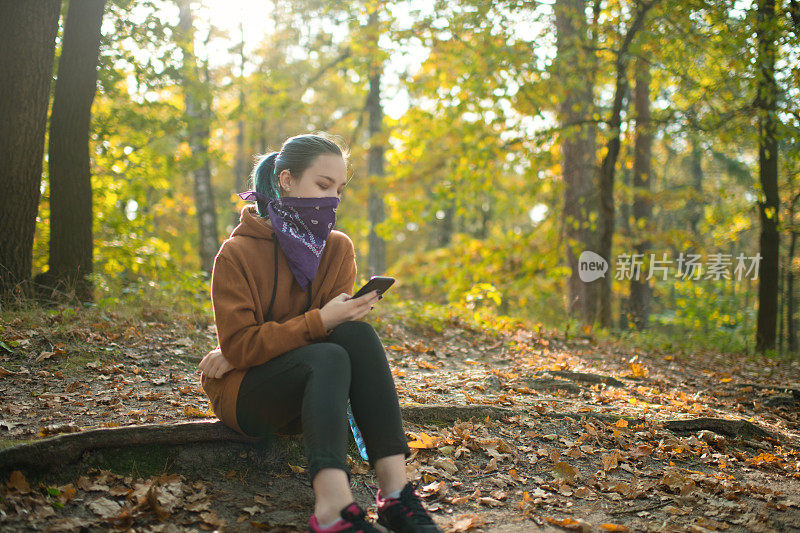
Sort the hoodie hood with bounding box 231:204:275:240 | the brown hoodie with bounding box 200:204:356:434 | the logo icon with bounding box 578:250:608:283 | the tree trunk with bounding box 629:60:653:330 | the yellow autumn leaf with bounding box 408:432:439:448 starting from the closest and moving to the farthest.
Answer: the brown hoodie with bounding box 200:204:356:434 < the hoodie hood with bounding box 231:204:275:240 < the yellow autumn leaf with bounding box 408:432:439:448 < the logo icon with bounding box 578:250:608:283 < the tree trunk with bounding box 629:60:653:330

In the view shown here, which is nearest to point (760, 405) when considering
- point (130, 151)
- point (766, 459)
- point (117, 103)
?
point (766, 459)

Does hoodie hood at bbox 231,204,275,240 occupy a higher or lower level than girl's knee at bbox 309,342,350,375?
higher

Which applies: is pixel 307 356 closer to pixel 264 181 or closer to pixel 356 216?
pixel 264 181

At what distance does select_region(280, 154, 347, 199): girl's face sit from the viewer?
110 inches

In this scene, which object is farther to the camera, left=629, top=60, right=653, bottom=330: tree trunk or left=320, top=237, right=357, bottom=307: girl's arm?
left=629, top=60, right=653, bottom=330: tree trunk

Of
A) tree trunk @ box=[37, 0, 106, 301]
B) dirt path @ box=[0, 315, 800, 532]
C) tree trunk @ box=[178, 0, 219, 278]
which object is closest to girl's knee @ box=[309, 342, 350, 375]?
dirt path @ box=[0, 315, 800, 532]

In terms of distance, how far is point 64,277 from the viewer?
234 inches

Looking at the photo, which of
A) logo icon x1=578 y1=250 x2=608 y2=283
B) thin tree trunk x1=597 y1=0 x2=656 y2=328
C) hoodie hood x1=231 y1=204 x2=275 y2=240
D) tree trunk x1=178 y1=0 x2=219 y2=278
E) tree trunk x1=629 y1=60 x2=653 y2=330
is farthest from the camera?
tree trunk x1=629 y1=60 x2=653 y2=330

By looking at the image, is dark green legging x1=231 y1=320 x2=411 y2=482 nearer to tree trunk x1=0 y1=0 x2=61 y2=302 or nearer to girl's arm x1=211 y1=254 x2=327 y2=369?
girl's arm x1=211 y1=254 x2=327 y2=369

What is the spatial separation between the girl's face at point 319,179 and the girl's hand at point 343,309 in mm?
560

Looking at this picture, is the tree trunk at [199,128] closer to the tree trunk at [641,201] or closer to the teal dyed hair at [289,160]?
the teal dyed hair at [289,160]

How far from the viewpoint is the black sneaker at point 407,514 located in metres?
2.26

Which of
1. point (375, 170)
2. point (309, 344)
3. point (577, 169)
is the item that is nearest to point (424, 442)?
point (309, 344)

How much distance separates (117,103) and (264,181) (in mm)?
9354
